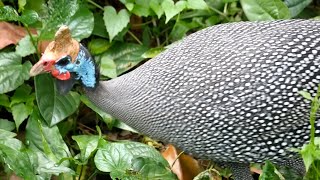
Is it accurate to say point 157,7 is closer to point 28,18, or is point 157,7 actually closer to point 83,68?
point 28,18

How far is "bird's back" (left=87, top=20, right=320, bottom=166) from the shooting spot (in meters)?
2.46

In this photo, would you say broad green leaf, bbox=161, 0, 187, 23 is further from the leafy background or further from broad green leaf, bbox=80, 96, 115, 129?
broad green leaf, bbox=80, 96, 115, 129

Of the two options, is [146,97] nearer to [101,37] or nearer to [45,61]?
[45,61]

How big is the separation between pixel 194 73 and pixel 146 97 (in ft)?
0.61

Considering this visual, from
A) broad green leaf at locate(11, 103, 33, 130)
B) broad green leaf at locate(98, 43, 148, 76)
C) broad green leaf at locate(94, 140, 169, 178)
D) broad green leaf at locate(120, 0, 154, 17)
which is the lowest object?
broad green leaf at locate(11, 103, 33, 130)

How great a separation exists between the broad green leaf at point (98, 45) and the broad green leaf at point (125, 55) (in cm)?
2

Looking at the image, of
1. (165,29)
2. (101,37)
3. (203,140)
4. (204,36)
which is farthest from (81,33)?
(203,140)

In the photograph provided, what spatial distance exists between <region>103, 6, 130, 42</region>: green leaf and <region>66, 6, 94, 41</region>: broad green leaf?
0.08 metres

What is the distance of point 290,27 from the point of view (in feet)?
8.56

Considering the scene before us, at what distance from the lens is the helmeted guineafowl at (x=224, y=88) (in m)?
2.46

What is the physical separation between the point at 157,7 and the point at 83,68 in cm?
77

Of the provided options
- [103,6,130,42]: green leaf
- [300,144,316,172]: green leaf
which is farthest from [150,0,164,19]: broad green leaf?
[300,144,316,172]: green leaf

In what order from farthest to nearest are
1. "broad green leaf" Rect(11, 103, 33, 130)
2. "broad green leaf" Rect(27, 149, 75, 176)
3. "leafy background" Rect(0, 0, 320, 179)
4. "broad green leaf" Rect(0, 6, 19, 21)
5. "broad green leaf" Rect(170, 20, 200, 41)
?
1. "broad green leaf" Rect(170, 20, 200, 41)
2. "broad green leaf" Rect(11, 103, 33, 130)
3. "broad green leaf" Rect(0, 6, 19, 21)
4. "leafy background" Rect(0, 0, 320, 179)
5. "broad green leaf" Rect(27, 149, 75, 176)

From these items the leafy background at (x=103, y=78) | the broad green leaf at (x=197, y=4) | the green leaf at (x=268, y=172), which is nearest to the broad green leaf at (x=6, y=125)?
the leafy background at (x=103, y=78)
